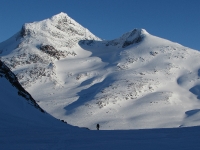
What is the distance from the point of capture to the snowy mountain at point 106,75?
69.8 meters

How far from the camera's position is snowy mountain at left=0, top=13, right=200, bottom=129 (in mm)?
69812

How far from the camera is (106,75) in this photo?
320 ft

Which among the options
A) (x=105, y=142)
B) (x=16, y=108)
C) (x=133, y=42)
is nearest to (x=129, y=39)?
(x=133, y=42)

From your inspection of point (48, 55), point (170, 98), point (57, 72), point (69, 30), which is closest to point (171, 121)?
point (170, 98)

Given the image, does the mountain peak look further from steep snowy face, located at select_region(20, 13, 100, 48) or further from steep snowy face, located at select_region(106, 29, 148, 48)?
steep snowy face, located at select_region(106, 29, 148, 48)

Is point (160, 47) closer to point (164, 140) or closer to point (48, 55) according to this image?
point (48, 55)

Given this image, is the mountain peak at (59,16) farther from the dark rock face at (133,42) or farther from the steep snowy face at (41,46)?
the dark rock face at (133,42)

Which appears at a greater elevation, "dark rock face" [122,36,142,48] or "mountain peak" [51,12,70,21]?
"mountain peak" [51,12,70,21]

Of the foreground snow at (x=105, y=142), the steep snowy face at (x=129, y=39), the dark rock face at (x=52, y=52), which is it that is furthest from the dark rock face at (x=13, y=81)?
the steep snowy face at (x=129, y=39)

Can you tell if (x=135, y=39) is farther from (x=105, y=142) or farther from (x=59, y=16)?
(x=105, y=142)

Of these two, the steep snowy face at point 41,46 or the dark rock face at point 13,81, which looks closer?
the dark rock face at point 13,81

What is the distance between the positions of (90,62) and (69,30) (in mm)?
41180

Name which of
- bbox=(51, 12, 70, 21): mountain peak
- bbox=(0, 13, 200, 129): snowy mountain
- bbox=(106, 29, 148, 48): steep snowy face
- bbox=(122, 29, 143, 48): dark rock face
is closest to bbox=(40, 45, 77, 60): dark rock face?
bbox=(0, 13, 200, 129): snowy mountain

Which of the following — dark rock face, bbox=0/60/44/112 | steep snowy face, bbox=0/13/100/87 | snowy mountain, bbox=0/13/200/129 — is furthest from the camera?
steep snowy face, bbox=0/13/100/87
